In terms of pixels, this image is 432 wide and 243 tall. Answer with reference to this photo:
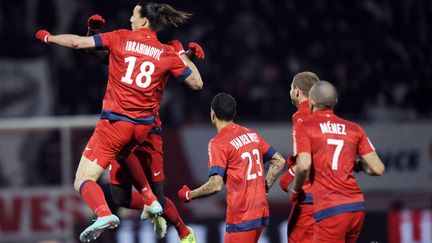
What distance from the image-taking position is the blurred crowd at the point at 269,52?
54.9ft

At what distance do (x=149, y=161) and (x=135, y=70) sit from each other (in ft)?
3.45

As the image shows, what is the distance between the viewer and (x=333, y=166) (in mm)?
8312

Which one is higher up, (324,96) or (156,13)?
(156,13)

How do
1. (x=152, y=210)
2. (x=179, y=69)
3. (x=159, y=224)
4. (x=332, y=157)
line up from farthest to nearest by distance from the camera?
Answer: (x=159, y=224) → (x=152, y=210) → (x=179, y=69) → (x=332, y=157)

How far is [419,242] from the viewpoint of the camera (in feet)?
45.9

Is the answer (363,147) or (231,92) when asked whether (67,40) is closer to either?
(363,147)

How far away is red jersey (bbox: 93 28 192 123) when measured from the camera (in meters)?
9.15

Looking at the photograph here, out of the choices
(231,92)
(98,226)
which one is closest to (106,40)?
(98,226)

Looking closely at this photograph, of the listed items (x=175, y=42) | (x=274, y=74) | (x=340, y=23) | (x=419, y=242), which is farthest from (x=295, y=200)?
(x=340, y=23)

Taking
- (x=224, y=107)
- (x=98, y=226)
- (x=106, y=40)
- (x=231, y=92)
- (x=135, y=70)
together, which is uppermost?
(x=106, y=40)

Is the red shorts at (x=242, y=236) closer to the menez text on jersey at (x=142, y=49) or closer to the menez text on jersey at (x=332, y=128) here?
the menez text on jersey at (x=332, y=128)

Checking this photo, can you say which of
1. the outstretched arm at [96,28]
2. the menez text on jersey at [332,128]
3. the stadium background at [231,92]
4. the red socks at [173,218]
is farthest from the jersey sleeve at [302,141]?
the stadium background at [231,92]

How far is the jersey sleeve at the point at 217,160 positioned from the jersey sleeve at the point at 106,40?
1.20m

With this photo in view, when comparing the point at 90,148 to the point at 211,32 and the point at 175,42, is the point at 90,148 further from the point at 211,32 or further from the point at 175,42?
the point at 211,32
